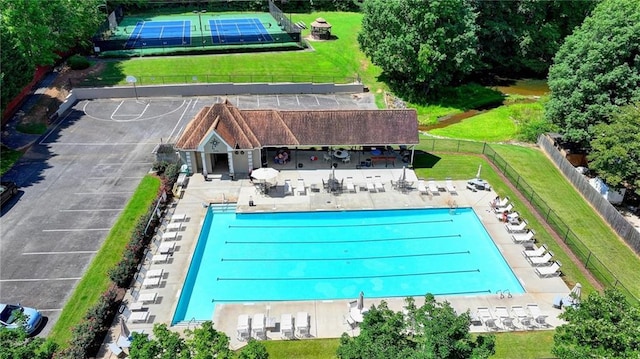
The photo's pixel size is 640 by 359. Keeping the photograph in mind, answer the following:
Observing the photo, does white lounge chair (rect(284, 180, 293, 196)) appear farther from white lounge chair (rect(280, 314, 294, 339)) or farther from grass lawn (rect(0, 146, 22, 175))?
grass lawn (rect(0, 146, 22, 175))

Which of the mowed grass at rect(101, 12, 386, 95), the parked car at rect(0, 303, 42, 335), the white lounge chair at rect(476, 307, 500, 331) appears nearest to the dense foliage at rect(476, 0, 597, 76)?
the mowed grass at rect(101, 12, 386, 95)

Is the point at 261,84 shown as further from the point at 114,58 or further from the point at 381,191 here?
the point at 381,191

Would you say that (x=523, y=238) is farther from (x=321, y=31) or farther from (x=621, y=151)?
(x=321, y=31)

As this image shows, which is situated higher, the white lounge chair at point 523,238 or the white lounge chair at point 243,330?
the white lounge chair at point 243,330

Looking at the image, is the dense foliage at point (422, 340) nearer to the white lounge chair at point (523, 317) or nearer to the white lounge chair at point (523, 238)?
the white lounge chair at point (523, 317)

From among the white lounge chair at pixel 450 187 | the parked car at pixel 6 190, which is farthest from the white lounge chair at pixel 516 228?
the parked car at pixel 6 190

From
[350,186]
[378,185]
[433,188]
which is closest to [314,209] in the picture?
[350,186]
